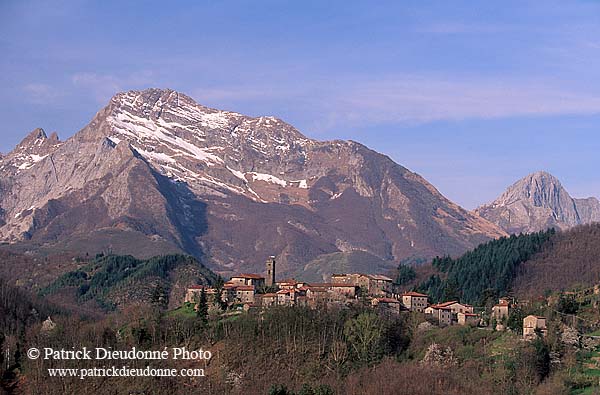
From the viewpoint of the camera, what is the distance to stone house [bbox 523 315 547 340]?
10443 cm

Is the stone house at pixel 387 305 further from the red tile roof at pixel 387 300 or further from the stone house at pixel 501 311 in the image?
the stone house at pixel 501 311

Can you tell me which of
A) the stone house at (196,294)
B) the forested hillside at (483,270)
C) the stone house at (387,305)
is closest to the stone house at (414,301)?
the stone house at (387,305)

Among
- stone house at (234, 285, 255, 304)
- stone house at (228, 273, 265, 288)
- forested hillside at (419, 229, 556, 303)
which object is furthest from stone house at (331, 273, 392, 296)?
stone house at (234, 285, 255, 304)

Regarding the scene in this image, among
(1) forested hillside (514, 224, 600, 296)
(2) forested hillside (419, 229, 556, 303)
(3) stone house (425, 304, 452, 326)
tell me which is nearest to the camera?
(3) stone house (425, 304, 452, 326)

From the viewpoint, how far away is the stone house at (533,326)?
104 metres

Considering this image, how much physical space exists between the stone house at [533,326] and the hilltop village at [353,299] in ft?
14.6

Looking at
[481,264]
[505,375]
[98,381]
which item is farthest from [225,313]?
[481,264]

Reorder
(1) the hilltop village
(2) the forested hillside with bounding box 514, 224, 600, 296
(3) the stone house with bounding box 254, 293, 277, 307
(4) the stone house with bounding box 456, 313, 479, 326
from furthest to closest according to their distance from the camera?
(2) the forested hillside with bounding box 514, 224, 600, 296
(3) the stone house with bounding box 254, 293, 277, 307
(1) the hilltop village
(4) the stone house with bounding box 456, 313, 479, 326

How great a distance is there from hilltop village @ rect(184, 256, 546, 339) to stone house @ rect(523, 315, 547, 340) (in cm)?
445

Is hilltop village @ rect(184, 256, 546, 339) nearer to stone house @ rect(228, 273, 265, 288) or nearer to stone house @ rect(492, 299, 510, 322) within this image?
stone house @ rect(492, 299, 510, 322)

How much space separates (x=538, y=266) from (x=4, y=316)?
83894 mm

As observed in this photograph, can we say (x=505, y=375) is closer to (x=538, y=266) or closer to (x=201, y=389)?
(x=201, y=389)

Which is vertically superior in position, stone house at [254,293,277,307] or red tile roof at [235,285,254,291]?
red tile roof at [235,285,254,291]

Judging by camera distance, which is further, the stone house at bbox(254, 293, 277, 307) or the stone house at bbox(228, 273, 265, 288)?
the stone house at bbox(228, 273, 265, 288)
